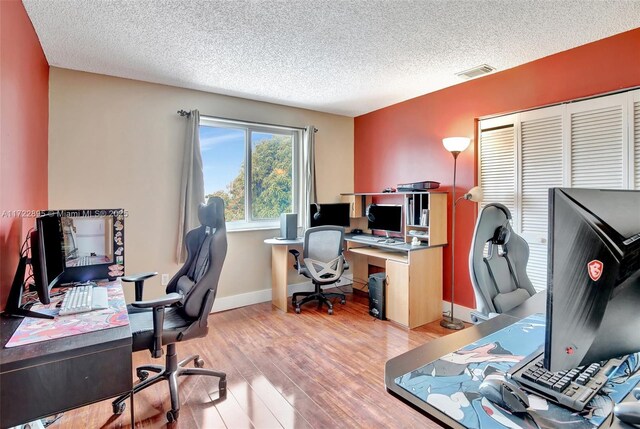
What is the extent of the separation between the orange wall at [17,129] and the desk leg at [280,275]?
7.40 feet

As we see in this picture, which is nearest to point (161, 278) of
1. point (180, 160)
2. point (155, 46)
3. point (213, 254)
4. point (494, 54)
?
point (180, 160)

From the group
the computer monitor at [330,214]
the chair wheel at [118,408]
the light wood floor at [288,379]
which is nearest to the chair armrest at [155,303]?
the light wood floor at [288,379]

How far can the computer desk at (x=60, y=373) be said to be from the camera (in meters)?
1.04

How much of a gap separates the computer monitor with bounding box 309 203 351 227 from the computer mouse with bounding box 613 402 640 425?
3.65m

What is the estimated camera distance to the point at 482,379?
88cm

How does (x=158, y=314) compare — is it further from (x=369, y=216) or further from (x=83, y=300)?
(x=369, y=216)

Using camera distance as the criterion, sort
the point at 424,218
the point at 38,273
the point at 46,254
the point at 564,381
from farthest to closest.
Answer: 1. the point at 424,218
2. the point at 46,254
3. the point at 38,273
4. the point at 564,381

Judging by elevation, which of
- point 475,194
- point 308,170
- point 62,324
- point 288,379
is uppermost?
point 308,170

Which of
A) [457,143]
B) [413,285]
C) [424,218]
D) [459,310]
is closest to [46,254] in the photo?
[413,285]

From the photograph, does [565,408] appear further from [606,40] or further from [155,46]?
[155,46]

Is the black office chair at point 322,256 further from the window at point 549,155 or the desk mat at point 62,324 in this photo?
the desk mat at point 62,324

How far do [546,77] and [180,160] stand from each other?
3.63m

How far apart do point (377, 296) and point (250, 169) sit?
218 centimetres

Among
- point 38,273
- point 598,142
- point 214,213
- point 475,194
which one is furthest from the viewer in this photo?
point 475,194
